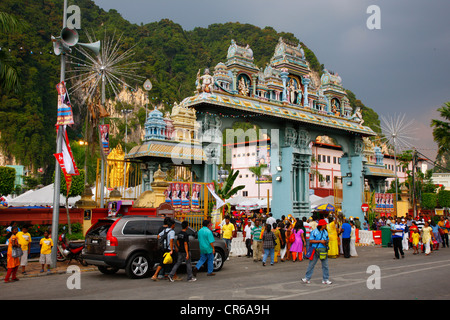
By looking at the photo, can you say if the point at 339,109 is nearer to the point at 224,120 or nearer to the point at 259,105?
the point at 259,105

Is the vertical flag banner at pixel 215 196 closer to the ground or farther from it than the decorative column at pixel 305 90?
closer to the ground

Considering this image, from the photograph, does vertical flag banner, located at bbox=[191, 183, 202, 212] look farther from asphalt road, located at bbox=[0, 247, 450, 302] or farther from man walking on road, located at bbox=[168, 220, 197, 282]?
man walking on road, located at bbox=[168, 220, 197, 282]

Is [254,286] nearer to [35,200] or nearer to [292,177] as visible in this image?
[292,177]

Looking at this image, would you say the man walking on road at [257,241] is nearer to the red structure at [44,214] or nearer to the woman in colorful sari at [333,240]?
the woman in colorful sari at [333,240]

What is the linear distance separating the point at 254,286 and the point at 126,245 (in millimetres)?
3626

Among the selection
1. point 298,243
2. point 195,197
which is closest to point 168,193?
point 195,197

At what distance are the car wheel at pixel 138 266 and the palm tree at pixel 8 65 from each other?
300 inches

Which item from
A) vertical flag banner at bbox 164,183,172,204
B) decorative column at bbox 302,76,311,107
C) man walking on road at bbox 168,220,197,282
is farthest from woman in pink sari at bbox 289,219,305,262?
decorative column at bbox 302,76,311,107

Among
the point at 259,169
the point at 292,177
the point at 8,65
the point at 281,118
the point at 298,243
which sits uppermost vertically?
the point at 281,118

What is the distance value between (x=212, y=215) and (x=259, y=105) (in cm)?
763

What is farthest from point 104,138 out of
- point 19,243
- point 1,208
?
point 19,243

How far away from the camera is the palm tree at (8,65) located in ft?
43.7

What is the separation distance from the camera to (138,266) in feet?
36.3

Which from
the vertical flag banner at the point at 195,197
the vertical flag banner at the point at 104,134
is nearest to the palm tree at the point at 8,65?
the vertical flag banner at the point at 104,134
